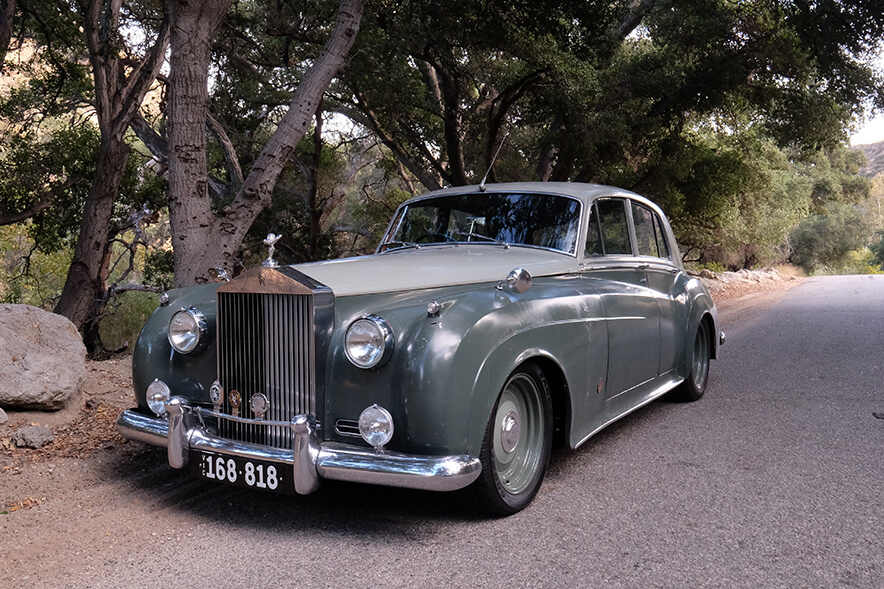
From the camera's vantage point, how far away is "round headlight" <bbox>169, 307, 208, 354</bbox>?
3.48 m

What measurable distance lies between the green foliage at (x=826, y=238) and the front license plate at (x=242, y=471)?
148ft

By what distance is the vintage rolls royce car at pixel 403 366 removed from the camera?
2.90 metres

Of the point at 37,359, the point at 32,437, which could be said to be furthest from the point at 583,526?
the point at 37,359

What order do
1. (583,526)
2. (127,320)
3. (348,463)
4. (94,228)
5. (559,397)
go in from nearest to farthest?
(348,463) < (583,526) < (559,397) < (94,228) < (127,320)

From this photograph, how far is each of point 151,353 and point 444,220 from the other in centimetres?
208

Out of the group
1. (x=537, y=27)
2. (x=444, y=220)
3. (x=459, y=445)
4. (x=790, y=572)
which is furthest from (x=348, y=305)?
(x=537, y=27)

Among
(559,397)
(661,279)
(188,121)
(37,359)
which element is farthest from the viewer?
(188,121)

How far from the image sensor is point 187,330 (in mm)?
3502

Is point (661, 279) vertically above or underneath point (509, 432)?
above

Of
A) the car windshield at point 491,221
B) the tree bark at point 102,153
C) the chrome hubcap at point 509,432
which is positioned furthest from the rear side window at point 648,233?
the tree bark at point 102,153

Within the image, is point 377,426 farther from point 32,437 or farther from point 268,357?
point 32,437

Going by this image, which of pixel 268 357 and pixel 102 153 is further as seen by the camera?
pixel 102 153

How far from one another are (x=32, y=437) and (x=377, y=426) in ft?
8.92

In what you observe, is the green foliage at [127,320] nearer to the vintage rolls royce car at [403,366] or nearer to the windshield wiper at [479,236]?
the windshield wiper at [479,236]
